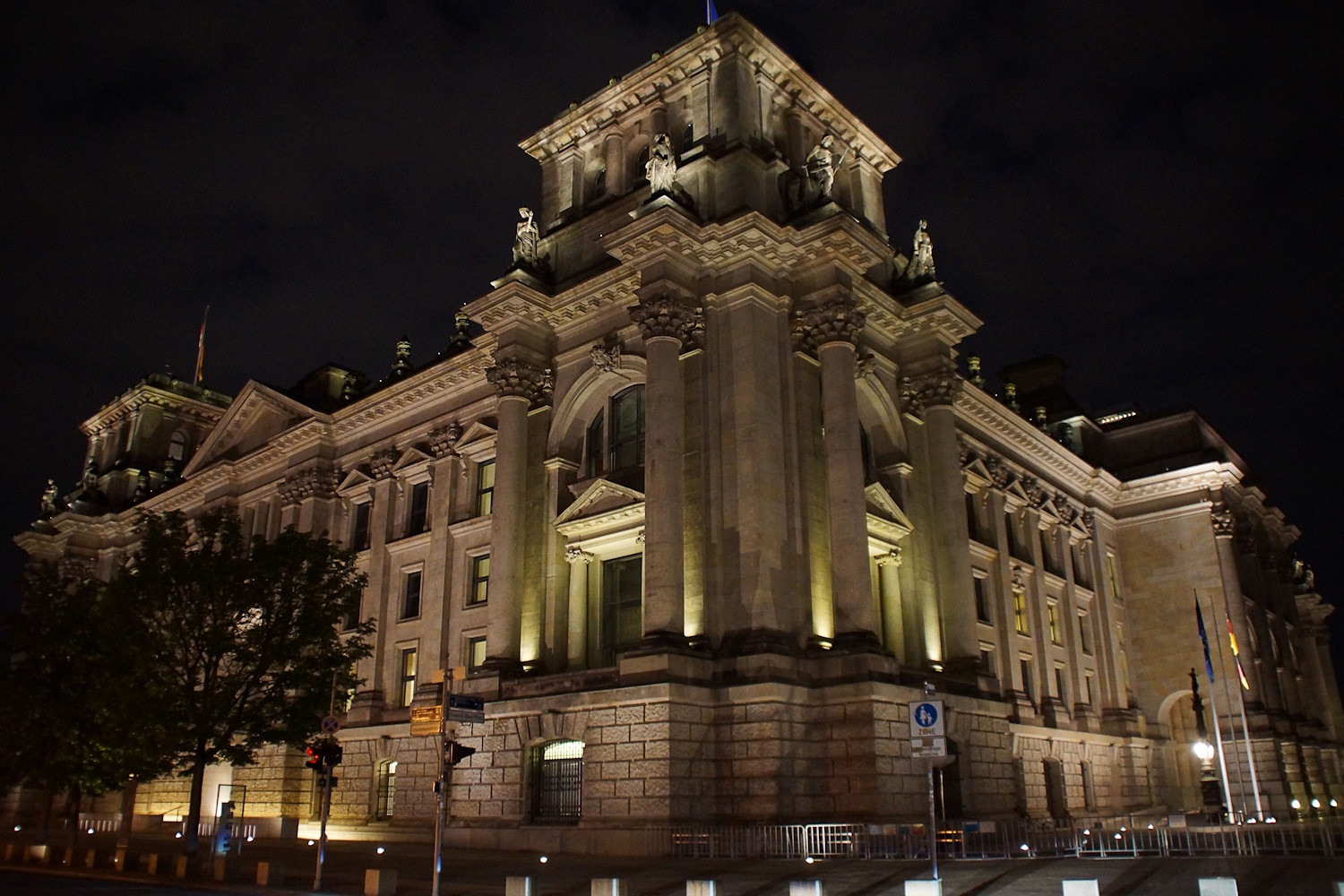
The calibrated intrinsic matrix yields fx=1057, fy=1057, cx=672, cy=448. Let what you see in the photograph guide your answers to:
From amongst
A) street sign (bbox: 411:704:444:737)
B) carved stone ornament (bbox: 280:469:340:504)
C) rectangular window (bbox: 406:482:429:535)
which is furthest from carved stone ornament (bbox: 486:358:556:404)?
street sign (bbox: 411:704:444:737)

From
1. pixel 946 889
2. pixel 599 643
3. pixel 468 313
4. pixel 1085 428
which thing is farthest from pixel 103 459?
pixel 946 889

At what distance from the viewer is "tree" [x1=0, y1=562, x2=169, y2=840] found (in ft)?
96.2

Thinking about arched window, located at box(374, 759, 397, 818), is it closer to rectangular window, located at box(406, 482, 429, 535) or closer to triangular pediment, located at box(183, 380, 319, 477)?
rectangular window, located at box(406, 482, 429, 535)

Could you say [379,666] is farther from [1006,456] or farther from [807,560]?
[1006,456]

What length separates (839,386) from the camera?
33312mm

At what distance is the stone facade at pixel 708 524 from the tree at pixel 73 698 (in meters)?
9.52

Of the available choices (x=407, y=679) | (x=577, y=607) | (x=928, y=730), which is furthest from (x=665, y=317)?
(x=407, y=679)

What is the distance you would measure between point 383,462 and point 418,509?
2.91 metres

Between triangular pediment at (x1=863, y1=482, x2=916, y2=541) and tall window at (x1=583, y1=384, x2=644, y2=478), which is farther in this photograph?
tall window at (x1=583, y1=384, x2=644, y2=478)

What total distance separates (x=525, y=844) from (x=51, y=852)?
13.3m

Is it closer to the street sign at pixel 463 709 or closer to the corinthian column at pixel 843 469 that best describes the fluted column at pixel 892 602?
the corinthian column at pixel 843 469

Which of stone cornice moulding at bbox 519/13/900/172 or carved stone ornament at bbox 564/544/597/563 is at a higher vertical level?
stone cornice moulding at bbox 519/13/900/172

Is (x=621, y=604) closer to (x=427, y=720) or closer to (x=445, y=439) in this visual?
(x=445, y=439)

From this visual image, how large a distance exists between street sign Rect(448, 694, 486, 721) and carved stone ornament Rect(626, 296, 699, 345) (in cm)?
1579
